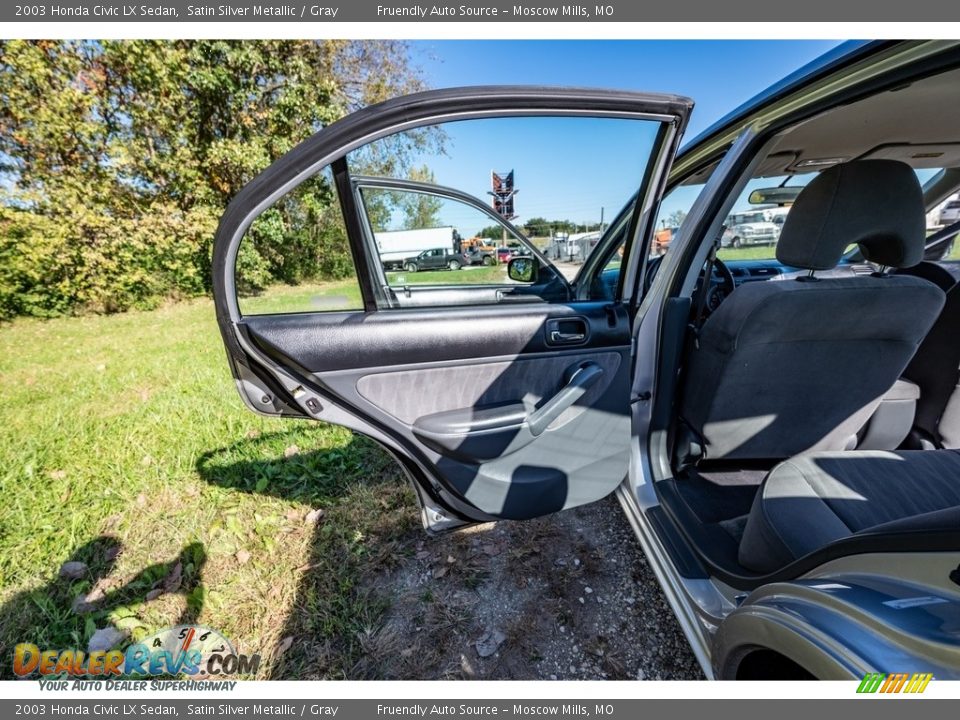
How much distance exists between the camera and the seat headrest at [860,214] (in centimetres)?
136

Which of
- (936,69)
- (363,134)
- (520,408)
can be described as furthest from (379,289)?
(936,69)

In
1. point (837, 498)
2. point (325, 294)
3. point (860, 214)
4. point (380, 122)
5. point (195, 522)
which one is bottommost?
point (195, 522)

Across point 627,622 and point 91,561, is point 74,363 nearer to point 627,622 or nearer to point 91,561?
point 91,561

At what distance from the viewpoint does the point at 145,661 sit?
4.94ft

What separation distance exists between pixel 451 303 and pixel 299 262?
0.74 metres

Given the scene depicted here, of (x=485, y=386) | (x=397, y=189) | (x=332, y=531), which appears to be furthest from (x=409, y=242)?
(x=332, y=531)

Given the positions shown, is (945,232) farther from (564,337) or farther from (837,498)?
(564,337)

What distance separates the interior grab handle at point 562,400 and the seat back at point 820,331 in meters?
0.58

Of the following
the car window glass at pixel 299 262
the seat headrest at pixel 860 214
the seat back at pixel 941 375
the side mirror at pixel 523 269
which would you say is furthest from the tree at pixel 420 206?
the seat back at pixel 941 375

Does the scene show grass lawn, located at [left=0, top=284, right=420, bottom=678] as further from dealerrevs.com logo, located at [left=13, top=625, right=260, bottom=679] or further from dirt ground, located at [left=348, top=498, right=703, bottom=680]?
dirt ground, located at [left=348, top=498, right=703, bottom=680]

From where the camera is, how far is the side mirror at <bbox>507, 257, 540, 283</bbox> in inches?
68.3

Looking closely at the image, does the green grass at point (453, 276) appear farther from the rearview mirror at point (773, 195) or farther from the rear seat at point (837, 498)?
the rearview mirror at point (773, 195)

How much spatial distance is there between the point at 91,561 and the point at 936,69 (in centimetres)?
380

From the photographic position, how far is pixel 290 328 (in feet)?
4.49
